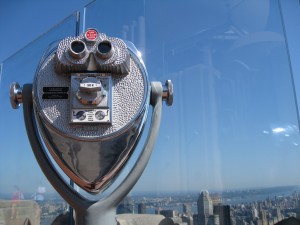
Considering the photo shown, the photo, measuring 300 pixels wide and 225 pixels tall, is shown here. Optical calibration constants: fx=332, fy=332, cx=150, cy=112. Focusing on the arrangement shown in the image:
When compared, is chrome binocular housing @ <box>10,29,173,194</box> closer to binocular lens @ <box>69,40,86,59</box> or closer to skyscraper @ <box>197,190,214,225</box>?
binocular lens @ <box>69,40,86,59</box>

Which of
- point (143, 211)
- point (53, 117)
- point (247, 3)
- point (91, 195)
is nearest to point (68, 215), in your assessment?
point (143, 211)

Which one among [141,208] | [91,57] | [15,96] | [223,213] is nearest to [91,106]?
[91,57]

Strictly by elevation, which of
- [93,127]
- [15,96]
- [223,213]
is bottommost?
[223,213]

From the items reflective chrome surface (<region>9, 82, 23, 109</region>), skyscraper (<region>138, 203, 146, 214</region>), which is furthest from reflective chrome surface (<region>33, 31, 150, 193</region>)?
skyscraper (<region>138, 203, 146, 214</region>)

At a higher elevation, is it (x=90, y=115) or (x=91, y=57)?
(x=91, y=57)

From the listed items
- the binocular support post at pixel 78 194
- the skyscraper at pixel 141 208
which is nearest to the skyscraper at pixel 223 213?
the skyscraper at pixel 141 208

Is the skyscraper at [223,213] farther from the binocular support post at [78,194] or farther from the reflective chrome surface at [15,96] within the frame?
the reflective chrome surface at [15,96]

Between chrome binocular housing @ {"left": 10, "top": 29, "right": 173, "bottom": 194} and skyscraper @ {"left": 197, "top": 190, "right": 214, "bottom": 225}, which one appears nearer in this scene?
chrome binocular housing @ {"left": 10, "top": 29, "right": 173, "bottom": 194}

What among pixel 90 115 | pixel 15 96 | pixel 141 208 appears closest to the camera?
pixel 90 115

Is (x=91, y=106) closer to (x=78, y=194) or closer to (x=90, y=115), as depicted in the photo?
(x=90, y=115)
